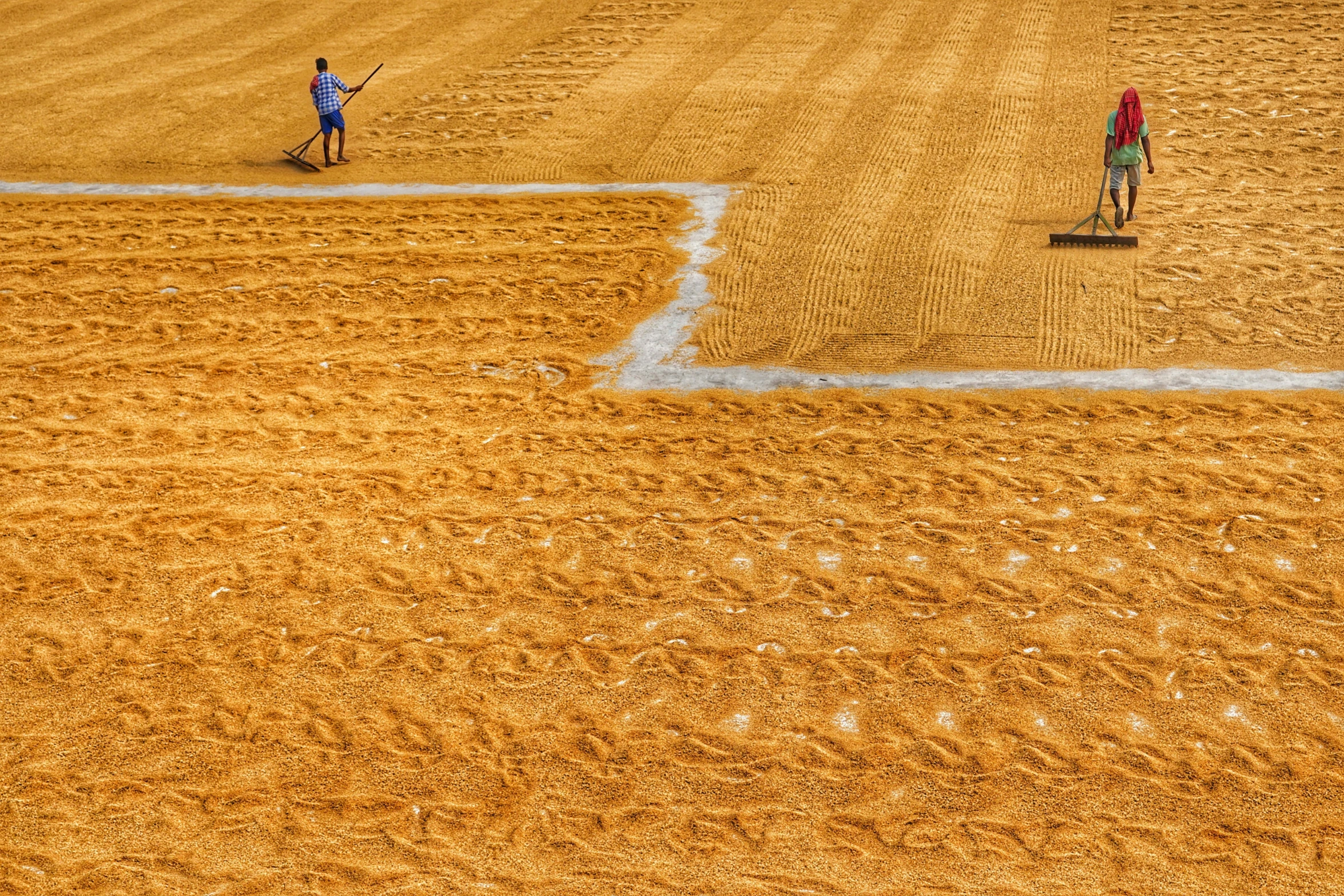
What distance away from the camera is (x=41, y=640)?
735 cm

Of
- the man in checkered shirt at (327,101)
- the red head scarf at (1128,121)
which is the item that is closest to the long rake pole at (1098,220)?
the red head scarf at (1128,121)

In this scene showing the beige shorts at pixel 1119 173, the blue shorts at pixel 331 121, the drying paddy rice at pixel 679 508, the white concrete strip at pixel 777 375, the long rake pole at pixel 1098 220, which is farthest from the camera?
the blue shorts at pixel 331 121

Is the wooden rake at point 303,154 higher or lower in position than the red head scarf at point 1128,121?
higher

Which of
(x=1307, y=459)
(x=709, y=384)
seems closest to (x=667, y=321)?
(x=709, y=384)

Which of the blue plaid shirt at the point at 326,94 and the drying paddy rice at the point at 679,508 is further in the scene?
the blue plaid shirt at the point at 326,94

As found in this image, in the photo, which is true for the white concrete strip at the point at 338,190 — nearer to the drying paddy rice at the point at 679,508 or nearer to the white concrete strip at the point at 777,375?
the drying paddy rice at the point at 679,508

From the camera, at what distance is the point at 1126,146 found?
35.9 ft

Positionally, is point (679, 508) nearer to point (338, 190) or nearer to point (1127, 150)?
point (1127, 150)

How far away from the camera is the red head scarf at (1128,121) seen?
1066cm

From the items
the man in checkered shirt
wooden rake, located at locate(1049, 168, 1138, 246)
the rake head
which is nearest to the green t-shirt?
wooden rake, located at locate(1049, 168, 1138, 246)

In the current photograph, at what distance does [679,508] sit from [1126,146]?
20.1ft

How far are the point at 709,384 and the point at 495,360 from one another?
198 cm

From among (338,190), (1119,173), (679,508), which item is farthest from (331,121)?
(1119,173)

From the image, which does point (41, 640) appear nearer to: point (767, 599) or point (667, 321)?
point (767, 599)
